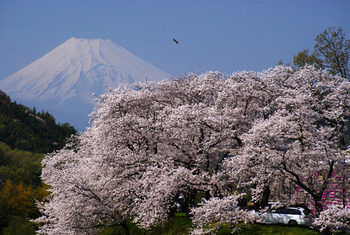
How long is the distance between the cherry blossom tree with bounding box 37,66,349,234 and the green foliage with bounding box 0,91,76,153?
2849 inches

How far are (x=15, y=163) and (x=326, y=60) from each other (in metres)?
67.4

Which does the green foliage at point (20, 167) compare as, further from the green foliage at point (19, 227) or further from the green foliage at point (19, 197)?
the green foliage at point (19, 227)

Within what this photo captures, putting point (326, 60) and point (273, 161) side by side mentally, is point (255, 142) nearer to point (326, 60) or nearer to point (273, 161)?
point (273, 161)

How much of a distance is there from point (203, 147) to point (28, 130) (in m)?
91.0

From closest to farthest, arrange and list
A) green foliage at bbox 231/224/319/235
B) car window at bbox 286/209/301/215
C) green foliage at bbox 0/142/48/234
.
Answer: green foliage at bbox 231/224/319/235, car window at bbox 286/209/301/215, green foliage at bbox 0/142/48/234

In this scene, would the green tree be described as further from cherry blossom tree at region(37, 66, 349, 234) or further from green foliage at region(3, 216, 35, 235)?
green foliage at region(3, 216, 35, 235)

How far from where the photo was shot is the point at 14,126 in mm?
100875

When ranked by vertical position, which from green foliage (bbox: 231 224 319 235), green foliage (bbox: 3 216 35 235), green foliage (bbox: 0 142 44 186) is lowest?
green foliage (bbox: 231 224 319 235)

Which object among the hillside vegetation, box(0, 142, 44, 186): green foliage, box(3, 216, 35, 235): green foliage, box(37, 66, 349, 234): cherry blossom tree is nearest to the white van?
box(37, 66, 349, 234): cherry blossom tree

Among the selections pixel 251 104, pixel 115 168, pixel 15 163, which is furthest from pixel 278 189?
pixel 15 163

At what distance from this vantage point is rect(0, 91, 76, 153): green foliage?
96.1m

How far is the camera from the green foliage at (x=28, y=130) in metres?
96.1

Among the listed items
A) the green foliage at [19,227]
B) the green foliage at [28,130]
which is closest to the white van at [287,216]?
the green foliage at [19,227]

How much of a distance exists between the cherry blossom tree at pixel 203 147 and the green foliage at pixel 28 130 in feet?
237
